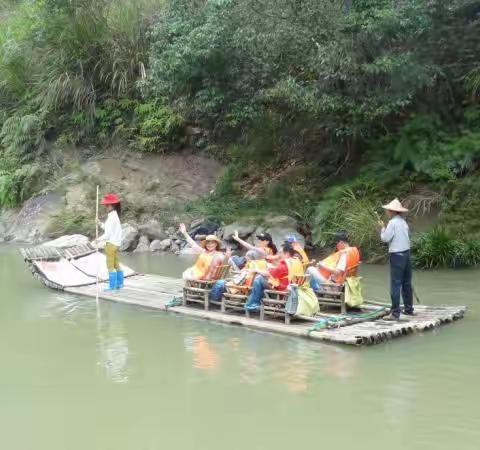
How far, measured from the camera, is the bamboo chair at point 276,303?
830cm

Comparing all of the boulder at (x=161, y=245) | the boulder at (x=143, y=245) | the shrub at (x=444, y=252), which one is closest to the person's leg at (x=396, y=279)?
the shrub at (x=444, y=252)

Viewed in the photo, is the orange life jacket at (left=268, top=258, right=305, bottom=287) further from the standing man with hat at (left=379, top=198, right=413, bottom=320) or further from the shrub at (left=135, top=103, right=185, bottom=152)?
the shrub at (left=135, top=103, right=185, bottom=152)

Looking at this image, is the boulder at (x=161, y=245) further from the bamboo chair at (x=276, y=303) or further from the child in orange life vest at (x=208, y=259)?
the bamboo chair at (x=276, y=303)

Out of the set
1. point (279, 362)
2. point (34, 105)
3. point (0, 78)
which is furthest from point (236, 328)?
point (0, 78)

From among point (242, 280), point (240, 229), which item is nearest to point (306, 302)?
point (242, 280)

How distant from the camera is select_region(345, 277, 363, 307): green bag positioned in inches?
340

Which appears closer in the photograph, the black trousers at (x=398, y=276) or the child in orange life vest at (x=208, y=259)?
the black trousers at (x=398, y=276)

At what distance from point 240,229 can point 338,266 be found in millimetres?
7508

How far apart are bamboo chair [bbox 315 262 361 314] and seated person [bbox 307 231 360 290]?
0.05m

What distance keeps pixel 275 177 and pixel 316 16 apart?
18.1 ft

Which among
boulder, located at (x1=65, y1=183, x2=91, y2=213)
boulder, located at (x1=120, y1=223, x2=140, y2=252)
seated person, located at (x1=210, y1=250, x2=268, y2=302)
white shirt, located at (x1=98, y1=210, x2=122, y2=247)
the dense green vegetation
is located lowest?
seated person, located at (x1=210, y1=250, x2=268, y2=302)

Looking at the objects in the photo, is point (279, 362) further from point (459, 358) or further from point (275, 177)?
point (275, 177)

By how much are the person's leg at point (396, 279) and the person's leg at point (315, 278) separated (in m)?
0.98

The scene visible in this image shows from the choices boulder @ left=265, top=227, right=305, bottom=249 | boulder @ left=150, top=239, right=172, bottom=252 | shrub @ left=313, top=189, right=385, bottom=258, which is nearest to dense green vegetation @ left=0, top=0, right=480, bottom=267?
shrub @ left=313, top=189, right=385, bottom=258
